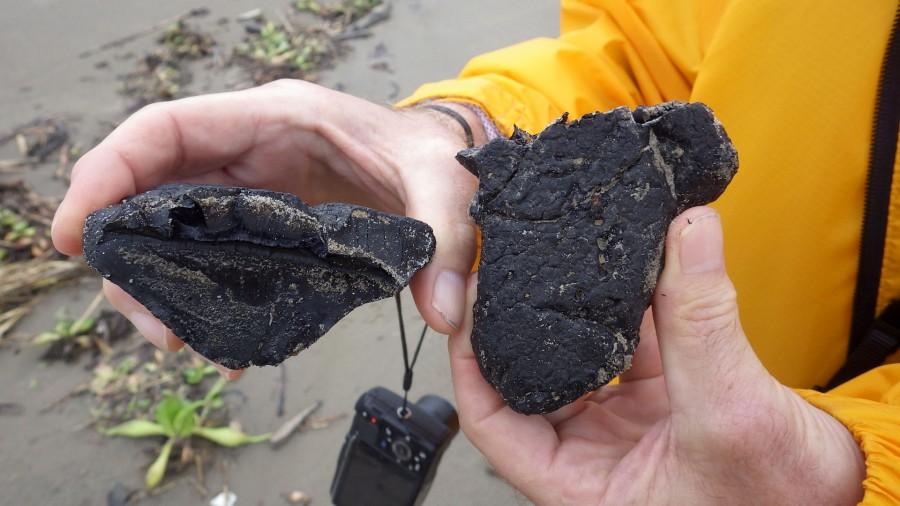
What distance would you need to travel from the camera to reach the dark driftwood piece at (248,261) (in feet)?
4.66

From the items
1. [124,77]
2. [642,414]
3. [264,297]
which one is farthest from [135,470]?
[124,77]

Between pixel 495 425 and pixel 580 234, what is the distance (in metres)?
0.49

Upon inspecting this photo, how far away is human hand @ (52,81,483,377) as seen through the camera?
1668 mm

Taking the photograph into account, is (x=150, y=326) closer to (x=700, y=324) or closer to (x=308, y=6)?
(x=700, y=324)

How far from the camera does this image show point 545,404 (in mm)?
1430

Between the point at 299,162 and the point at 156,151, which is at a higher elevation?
the point at 156,151

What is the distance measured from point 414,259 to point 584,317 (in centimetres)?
40

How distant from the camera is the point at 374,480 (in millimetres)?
2168

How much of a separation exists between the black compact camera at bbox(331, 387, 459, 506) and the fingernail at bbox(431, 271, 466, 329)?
2.09 ft

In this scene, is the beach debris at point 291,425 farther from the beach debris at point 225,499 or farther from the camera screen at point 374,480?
the camera screen at point 374,480

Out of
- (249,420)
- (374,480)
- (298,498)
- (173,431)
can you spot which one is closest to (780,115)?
(374,480)

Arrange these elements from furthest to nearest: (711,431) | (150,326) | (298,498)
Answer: (298,498)
(150,326)
(711,431)

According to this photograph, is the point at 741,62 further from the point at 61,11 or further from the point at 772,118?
the point at 61,11

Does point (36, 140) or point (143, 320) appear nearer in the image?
point (143, 320)
